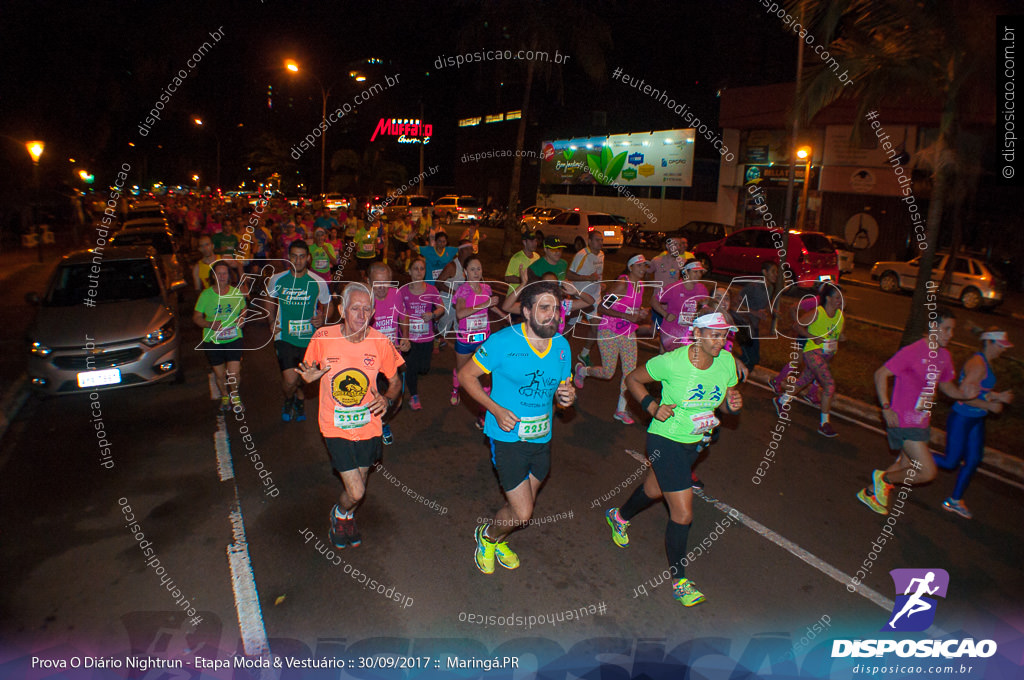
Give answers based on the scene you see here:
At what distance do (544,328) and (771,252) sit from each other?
58.4 feet

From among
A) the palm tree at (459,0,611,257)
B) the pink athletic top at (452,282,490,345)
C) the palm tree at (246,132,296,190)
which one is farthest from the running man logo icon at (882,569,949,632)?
the palm tree at (246,132,296,190)

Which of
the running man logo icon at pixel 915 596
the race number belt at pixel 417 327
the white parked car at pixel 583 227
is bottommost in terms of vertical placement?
the running man logo icon at pixel 915 596

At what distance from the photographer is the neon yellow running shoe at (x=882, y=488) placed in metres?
5.75

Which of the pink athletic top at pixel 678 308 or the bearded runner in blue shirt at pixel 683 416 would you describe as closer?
the bearded runner in blue shirt at pixel 683 416

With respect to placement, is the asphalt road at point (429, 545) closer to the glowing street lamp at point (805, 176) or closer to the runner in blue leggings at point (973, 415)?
the runner in blue leggings at point (973, 415)

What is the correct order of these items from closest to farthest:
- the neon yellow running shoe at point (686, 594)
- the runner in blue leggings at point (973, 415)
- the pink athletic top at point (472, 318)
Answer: the neon yellow running shoe at point (686, 594) < the runner in blue leggings at point (973, 415) < the pink athletic top at point (472, 318)

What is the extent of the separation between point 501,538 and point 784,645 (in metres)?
1.97

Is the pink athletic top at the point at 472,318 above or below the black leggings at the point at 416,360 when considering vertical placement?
above

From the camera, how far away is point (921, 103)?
77.9ft

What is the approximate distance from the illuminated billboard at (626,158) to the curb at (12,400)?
107 feet

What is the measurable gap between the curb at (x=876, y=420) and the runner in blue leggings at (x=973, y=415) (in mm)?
1731

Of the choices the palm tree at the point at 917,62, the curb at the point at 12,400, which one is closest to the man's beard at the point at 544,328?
the curb at the point at 12,400

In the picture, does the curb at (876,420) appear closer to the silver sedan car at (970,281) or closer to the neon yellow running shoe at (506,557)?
the neon yellow running shoe at (506,557)

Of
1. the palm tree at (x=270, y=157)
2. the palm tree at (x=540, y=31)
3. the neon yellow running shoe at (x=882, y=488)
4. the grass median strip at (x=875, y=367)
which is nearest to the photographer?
the neon yellow running shoe at (x=882, y=488)
